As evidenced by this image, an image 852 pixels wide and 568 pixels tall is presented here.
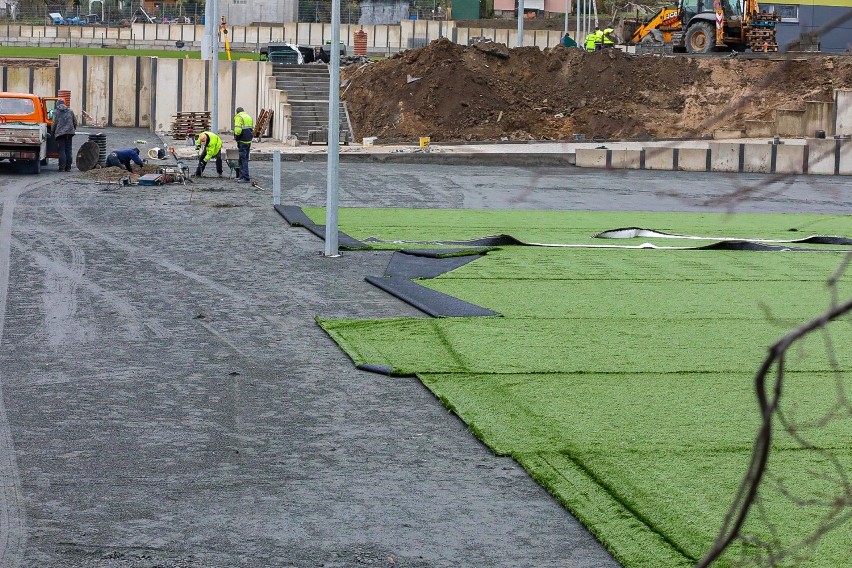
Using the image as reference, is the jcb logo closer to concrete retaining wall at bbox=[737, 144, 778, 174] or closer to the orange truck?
concrete retaining wall at bbox=[737, 144, 778, 174]

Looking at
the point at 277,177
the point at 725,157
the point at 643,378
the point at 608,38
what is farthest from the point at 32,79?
the point at 643,378

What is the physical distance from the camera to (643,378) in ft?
34.9

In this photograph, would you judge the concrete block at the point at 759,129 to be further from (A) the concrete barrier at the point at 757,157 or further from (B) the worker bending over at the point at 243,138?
(B) the worker bending over at the point at 243,138

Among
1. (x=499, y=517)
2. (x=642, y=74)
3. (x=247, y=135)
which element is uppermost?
(x=642, y=74)

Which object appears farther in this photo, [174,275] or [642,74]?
[642,74]

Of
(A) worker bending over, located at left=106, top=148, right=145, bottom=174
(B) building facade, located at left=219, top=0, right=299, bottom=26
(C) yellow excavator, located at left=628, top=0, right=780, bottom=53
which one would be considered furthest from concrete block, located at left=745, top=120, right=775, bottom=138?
(B) building facade, located at left=219, top=0, right=299, bottom=26

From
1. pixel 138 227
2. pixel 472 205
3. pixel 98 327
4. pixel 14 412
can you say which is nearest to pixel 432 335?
pixel 98 327

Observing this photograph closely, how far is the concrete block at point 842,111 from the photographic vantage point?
4316 centimetres

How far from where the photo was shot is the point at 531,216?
78.7 ft

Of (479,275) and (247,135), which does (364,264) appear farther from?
(247,135)

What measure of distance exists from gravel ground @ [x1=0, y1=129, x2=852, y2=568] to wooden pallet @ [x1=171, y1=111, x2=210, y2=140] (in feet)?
82.7

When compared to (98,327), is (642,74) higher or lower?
higher

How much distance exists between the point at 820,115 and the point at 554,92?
1020 cm

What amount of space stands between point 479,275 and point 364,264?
6.34 feet
